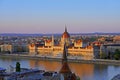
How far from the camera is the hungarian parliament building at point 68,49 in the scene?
83.3ft

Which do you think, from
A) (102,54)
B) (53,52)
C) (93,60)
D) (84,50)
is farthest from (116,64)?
(53,52)

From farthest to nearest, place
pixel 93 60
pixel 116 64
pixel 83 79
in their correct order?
pixel 93 60 < pixel 116 64 < pixel 83 79

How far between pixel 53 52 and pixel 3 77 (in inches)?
732

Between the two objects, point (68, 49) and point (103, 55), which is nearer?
point (103, 55)

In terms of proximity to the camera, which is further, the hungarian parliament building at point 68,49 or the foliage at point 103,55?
the hungarian parliament building at point 68,49

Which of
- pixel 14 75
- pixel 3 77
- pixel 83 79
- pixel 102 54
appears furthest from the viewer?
pixel 102 54

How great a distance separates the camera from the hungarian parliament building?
83.3 ft

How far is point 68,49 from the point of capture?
26828 mm

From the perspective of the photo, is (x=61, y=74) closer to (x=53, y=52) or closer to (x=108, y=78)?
(x=108, y=78)

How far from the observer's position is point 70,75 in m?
8.10

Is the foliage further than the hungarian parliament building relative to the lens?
No

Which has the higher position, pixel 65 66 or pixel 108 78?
pixel 65 66

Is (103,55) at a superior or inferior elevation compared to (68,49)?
inferior

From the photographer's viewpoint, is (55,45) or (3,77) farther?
(55,45)
